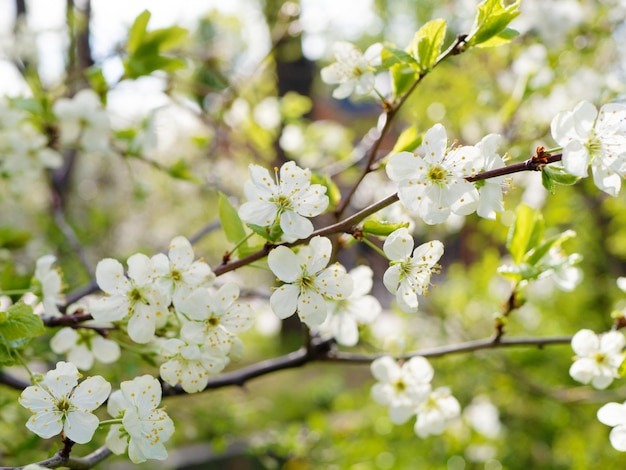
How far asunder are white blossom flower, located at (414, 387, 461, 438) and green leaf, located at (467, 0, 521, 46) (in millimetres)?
565

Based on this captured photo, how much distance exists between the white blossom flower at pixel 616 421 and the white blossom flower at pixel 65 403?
62 centimetres

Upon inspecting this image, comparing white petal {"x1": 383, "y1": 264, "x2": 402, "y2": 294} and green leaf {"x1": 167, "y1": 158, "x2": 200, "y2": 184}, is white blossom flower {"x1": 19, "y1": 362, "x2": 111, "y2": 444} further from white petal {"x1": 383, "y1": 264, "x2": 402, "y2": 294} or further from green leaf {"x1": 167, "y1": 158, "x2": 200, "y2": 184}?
green leaf {"x1": 167, "y1": 158, "x2": 200, "y2": 184}

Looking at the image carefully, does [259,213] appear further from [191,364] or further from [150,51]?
[150,51]

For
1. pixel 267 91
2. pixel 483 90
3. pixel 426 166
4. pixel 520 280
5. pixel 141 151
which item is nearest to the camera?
pixel 426 166

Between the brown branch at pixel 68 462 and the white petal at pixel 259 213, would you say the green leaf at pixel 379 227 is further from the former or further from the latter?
the brown branch at pixel 68 462

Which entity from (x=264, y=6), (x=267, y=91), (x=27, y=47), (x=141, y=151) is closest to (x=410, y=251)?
(x=141, y=151)

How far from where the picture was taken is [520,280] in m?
0.82

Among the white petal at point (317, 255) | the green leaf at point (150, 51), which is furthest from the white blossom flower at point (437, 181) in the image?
the green leaf at point (150, 51)

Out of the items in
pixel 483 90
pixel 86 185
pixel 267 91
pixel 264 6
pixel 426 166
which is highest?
pixel 426 166

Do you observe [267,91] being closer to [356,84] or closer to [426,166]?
[356,84]

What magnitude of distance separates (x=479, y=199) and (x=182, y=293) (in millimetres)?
358

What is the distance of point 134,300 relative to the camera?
0.71 m

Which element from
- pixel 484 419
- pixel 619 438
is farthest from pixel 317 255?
pixel 484 419

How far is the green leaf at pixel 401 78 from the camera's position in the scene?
82 cm
